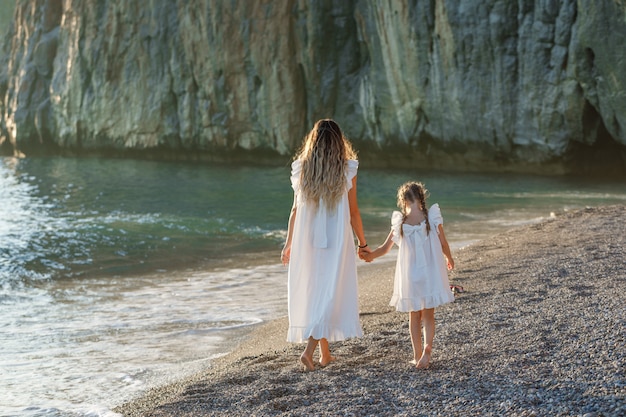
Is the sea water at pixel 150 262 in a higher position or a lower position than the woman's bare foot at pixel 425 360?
lower

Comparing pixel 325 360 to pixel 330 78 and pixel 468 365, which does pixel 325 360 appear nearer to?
pixel 468 365

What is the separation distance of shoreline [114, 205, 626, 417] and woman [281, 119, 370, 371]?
290 mm

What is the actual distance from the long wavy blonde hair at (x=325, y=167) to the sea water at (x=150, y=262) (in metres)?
2.08

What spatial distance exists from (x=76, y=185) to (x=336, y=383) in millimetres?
28621

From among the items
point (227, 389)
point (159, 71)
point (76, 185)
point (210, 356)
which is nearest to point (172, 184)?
point (76, 185)

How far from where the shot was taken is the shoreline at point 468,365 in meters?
4.88

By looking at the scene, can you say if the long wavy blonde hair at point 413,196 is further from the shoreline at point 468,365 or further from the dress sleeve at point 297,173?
the shoreline at point 468,365

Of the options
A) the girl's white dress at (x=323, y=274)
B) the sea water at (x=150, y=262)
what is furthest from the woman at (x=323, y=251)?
the sea water at (x=150, y=262)

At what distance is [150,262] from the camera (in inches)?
579

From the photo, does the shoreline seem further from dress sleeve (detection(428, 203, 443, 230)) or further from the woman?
dress sleeve (detection(428, 203, 443, 230))

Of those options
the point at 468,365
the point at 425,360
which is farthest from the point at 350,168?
the point at 468,365

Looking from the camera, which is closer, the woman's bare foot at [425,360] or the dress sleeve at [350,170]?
the woman's bare foot at [425,360]

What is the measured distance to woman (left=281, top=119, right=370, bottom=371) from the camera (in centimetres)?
605

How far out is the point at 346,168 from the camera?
6.16m
